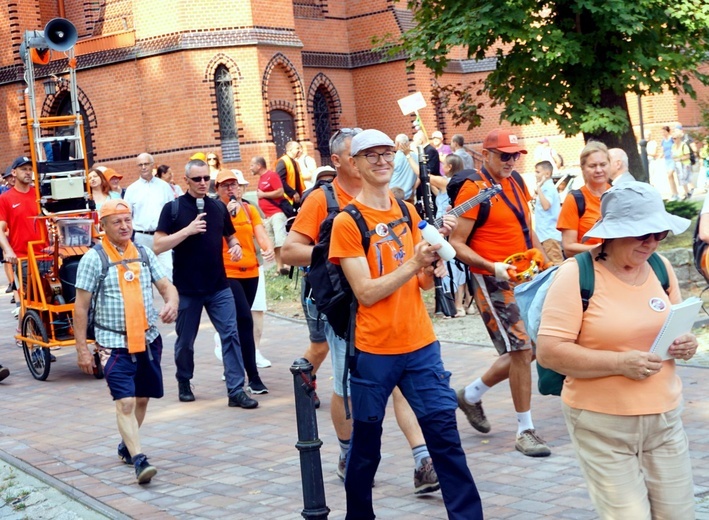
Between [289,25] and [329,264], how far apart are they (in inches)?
1004

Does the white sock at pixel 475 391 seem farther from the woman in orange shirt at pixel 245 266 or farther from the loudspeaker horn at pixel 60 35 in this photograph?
the loudspeaker horn at pixel 60 35

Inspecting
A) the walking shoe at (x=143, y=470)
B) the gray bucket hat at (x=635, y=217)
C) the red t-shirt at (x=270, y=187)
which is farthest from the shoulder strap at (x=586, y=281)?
the red t-shirt at (x=270, y=187)

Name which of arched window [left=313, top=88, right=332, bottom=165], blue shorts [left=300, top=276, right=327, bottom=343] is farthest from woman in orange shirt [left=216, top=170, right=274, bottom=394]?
arched window [left=313, top=88, right=332, bottom=165]

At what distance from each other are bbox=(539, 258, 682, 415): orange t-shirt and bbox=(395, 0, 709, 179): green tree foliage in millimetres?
11535

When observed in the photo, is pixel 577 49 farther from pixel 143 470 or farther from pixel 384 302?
pixel 384 302

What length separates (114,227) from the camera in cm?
756

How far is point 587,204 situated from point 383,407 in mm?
2897

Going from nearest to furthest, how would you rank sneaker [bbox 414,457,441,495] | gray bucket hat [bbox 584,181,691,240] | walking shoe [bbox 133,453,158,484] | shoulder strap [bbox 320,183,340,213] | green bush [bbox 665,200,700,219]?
gray bucket hat [bbox 584,181,691,240]
sneaker [bbox 414,457,441,495]
shoulder strap [bbox 320,183,340,213]
walking shoe [bbox 133,453,158,484]
green bush [bbox 665,200,700,219]

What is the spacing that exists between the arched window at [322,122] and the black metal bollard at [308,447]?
29.1m

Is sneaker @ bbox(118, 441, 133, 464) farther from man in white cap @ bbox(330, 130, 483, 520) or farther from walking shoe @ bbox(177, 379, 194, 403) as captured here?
man in white cap @ bbox(330, 130, 483, 520)

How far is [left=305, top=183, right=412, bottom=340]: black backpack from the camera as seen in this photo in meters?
5.44

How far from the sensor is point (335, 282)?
5543 mm

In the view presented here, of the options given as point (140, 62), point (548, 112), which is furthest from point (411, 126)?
point (548, 112)

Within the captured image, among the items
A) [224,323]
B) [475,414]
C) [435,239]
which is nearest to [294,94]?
[224,323]
